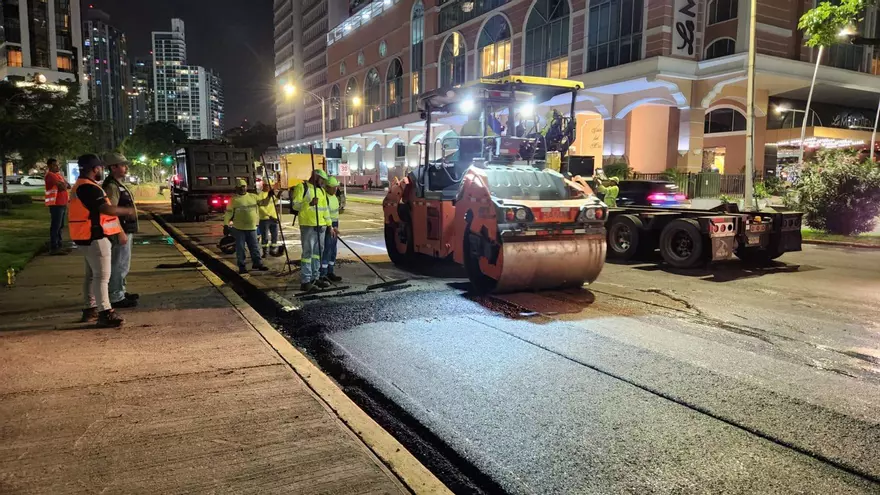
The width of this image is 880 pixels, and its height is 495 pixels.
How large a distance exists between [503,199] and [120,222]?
4757 mm

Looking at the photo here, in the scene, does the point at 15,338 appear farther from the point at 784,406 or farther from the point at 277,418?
the point at 784,406

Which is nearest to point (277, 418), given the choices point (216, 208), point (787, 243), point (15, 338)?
point (15, 338)

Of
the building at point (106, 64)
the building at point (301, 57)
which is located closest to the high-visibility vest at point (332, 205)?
the building at point (301, 57)

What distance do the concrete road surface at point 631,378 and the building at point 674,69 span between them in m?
15.3

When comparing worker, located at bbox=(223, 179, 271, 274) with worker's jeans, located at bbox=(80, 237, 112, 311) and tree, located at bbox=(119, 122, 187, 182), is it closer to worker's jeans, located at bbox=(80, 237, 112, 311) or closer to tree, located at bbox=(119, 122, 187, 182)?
worker's jeans, located at bbox=(80, 237, 112, 311)

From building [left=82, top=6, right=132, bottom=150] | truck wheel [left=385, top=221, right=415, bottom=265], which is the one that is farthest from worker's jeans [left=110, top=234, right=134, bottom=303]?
building [left=82, top=6, right=132, bottom=150]

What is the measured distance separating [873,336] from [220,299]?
306 inches

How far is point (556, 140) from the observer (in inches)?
386

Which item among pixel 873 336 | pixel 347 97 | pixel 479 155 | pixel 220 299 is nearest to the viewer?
pixel 873 336

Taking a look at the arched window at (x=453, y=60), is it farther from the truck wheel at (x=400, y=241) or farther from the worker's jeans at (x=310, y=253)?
the worker's jeans at (x=310, y=253)

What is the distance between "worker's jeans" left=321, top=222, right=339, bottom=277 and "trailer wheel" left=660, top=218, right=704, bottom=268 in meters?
6.23

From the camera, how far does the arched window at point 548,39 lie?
116 feet

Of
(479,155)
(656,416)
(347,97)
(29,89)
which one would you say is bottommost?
(656,416)

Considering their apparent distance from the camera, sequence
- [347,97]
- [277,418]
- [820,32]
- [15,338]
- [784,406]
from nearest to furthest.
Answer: [277,418] → [784,406] → [15,338] → [820,32] → [347,97]
